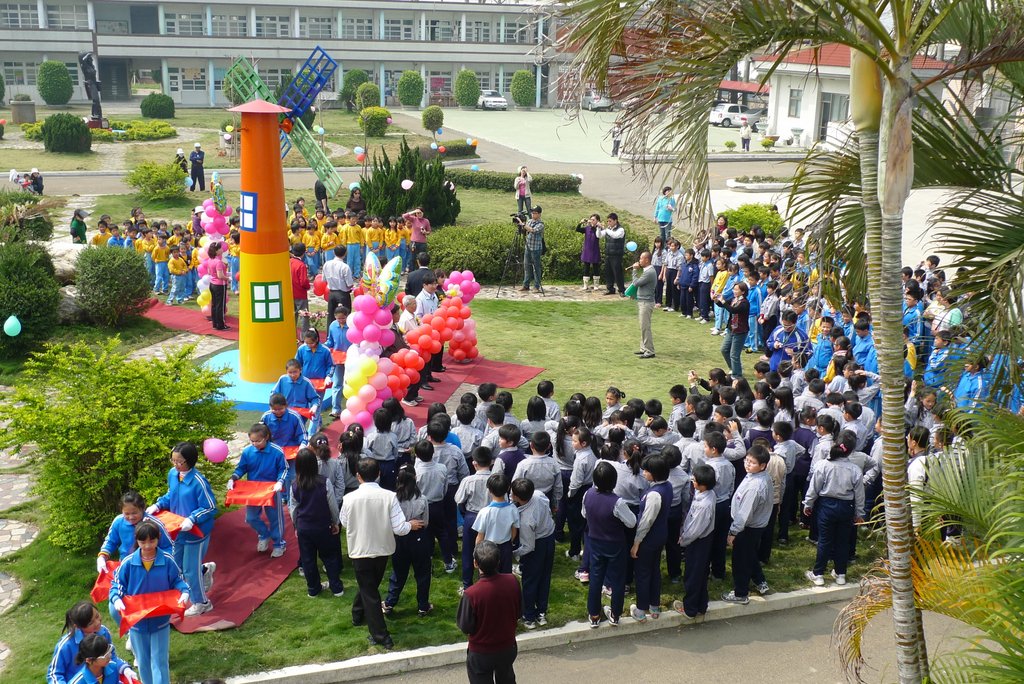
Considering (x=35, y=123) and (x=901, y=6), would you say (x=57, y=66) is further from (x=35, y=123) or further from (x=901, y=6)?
(x=901, y=6)

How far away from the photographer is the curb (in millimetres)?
7285

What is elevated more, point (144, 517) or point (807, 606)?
point (144, 517)

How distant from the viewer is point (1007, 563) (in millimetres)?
3951

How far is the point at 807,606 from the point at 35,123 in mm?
42437

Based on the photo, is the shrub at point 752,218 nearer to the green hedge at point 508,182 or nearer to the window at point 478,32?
the green hedge at point 508,182

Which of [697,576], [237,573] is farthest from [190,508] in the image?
[697,576]

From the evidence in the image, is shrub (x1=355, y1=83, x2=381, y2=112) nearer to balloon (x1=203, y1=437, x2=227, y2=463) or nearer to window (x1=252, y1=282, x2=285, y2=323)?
window (x1=252, y1=282, x2=285, y2=323)

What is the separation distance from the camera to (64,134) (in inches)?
1426

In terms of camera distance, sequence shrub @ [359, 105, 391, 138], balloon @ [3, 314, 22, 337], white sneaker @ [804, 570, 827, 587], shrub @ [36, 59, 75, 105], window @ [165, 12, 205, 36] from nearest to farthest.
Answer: white sneaker @ [804, 570, 827, 587] < balloon @ [3, 314, 22, 337] < shrub @ [359, 105, 391, 138] < shrub @ [36, 59, 75, 105] < window @ [165, 12, 205, 36]

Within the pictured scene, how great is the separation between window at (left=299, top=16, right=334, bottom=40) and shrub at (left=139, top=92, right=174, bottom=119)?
15323 millimetres

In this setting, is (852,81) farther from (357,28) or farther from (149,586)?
(357,28)

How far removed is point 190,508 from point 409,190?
52.5ft

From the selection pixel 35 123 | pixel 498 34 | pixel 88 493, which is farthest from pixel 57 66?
pixel 88 493

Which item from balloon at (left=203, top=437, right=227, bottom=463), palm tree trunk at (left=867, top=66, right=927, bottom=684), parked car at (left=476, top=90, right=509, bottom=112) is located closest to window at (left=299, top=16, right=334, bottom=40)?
parked car at (left=476, top=90, right=509, bottom=112)
